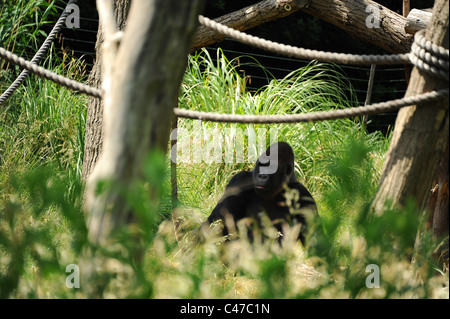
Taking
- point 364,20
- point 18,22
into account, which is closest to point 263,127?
point 364,20

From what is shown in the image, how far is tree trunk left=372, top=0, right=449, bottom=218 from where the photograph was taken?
185 centimetres

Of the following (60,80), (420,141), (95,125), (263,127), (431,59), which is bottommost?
(263,127)

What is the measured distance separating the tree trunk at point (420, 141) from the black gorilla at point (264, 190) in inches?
49.5

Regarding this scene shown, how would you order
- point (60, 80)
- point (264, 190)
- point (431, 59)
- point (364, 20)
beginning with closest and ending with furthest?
point (431, 59) → point (60, 80) → point (264, 190) → point (364, 20)

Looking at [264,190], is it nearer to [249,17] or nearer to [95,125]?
[95,125]

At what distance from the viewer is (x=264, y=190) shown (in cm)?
321

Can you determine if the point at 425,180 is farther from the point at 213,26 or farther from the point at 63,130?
the point at 63,130

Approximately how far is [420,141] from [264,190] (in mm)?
1434

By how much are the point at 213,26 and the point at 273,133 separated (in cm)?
267

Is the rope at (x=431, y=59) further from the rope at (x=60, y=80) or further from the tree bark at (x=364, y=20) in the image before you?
the tree bark at (x=364, y=20)

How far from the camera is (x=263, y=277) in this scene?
4.30 ft

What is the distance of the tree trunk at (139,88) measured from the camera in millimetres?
1424

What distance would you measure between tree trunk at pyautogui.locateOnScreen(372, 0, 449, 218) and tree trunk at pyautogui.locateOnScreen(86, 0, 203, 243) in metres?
0.78

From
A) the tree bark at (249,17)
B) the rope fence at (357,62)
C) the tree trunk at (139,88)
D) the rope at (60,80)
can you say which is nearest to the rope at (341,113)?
the rope fence at (357,62)
